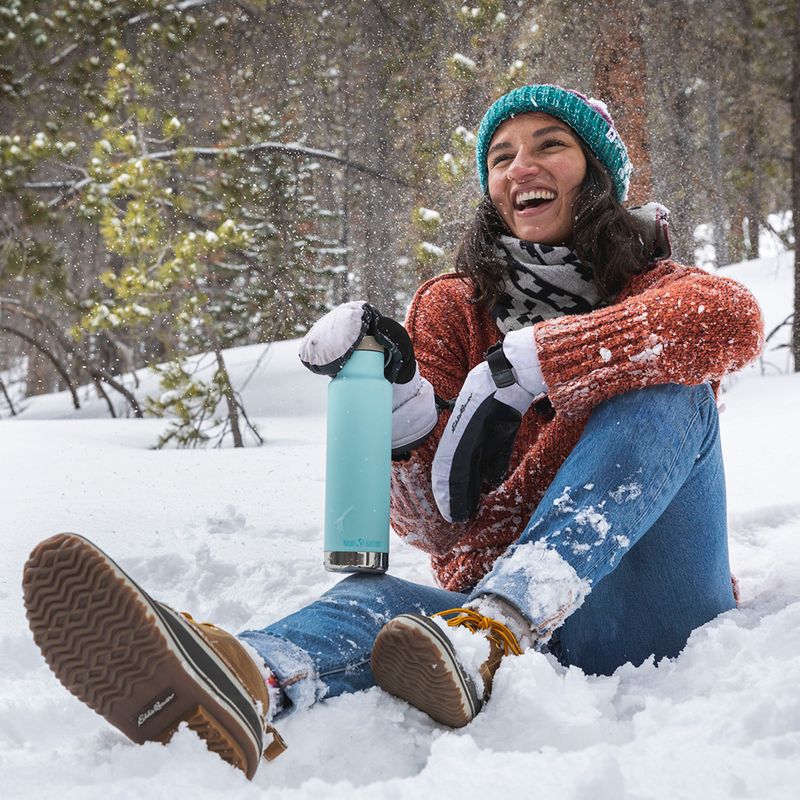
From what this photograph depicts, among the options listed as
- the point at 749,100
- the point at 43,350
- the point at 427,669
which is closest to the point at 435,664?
the point at 427,669

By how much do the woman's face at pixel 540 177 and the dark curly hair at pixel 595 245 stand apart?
0.03 m

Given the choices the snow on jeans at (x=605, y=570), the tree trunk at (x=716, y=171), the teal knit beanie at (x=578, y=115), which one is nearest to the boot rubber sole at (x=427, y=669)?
the snow on jeans at (x=605, y=570)

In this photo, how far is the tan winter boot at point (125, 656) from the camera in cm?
94

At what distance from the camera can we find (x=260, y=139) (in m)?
5.22

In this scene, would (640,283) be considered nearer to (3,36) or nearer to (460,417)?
(460,417)

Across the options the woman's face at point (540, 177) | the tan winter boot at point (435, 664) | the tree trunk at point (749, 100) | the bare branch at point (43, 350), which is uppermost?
the tree trunk at point (749, 100)

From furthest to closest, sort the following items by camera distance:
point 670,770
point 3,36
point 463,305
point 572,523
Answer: point 3,36 → point 463,305 → point 572,523 → point 670,770

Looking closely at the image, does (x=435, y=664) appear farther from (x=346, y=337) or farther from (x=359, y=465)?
(x=346, y=337)

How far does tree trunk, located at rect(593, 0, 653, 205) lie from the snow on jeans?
400cm

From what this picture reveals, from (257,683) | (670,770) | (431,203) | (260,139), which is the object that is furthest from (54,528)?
(431,203)

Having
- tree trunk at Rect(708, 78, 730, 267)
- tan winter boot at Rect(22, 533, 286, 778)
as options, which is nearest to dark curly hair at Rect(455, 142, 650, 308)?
tan winter boot at Rect(22, 533, 286, 778)

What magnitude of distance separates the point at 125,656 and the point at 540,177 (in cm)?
131

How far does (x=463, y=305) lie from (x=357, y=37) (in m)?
4.79

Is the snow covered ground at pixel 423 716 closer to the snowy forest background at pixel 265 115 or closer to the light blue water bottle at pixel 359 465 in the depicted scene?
the light blue water bottle at pixel 359 465
